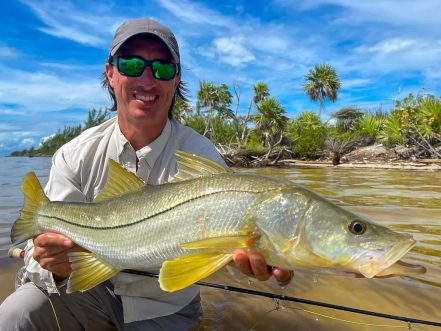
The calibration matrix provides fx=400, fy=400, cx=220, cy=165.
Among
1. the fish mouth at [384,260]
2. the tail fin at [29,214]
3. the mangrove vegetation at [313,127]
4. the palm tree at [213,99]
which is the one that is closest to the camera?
the fish mouth at [384,260]

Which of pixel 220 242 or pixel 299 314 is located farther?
pixel 299 314

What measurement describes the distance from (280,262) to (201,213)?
1.62 ft

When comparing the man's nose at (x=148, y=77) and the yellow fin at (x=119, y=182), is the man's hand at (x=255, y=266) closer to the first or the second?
the yellow fin at (x=119, y=182)

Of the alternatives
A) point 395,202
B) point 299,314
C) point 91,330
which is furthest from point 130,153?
point 395,202

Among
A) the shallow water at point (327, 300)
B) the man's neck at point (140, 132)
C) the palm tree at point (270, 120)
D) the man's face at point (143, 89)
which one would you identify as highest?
the palm tree at point (270, 120)

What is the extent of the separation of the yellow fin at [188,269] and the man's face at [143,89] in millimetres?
1372

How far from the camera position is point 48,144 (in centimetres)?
9800

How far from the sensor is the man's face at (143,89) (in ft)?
10.0

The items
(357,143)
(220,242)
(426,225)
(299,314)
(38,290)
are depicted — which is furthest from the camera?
(357,143)

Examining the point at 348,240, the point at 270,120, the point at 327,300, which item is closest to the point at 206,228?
the point at 348,240

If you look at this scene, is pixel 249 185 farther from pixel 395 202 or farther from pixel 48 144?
pixel 48 144

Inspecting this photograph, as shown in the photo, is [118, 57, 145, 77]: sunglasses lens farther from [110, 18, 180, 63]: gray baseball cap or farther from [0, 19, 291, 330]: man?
[110, 18, 180, 63]: gray baseball cap

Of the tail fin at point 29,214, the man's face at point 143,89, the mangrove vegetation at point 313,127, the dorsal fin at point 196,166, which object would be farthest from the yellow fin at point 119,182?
the mangrove vegetation at point 313,127

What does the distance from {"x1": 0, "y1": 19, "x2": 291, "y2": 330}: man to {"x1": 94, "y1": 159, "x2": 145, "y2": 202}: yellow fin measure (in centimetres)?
51
